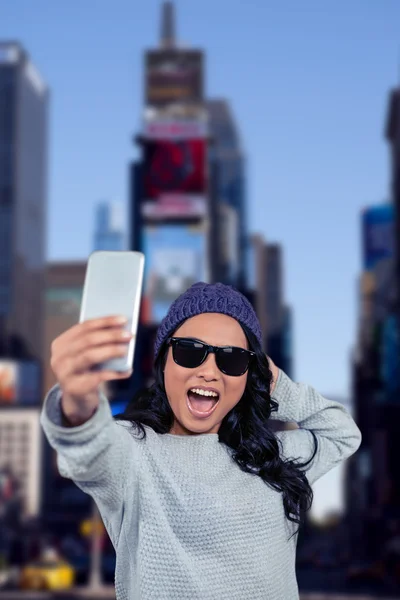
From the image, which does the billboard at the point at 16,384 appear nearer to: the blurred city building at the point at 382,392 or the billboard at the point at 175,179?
the blurred city building at the point at 382,392

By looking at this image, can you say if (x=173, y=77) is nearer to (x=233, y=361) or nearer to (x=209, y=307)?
(x=209, y=307)

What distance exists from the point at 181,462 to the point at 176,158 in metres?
72.6

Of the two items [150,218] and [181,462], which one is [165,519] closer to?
[181,462]

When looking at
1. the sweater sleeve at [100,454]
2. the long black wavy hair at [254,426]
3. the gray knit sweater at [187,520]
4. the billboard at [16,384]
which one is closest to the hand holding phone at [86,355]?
the sweater sleeve at [100,454]

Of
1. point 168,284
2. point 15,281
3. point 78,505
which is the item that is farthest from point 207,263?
point 15,281

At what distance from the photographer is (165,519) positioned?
266 centimetres

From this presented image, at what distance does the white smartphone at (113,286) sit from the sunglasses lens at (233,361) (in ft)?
2.05

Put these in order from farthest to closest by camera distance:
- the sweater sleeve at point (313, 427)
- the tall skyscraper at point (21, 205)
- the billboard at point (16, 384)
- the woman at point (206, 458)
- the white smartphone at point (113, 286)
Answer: the tall skyscraper at point (21, 205) < the billboard at point (16, 384) < the sweater sleeve at point (313, 427) < the woman at point (206, 458) < the white smartphone at point (113, 286)

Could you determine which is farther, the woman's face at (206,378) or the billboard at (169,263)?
the billboard at (169,263)

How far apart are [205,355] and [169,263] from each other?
6841 cm

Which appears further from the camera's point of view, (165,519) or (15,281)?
(15,281)

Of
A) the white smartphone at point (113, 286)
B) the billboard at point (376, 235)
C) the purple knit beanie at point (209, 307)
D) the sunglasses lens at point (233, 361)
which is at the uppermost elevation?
the white smartphone at point (113, 286)

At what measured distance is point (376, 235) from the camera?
102750mm

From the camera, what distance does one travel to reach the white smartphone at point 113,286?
7.32 feet
